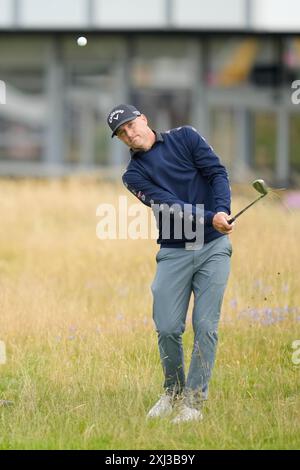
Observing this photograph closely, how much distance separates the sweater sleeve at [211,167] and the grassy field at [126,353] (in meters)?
1.21

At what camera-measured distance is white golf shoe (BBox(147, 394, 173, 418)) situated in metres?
5.95

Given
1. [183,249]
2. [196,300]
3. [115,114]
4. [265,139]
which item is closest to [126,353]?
[196,300]

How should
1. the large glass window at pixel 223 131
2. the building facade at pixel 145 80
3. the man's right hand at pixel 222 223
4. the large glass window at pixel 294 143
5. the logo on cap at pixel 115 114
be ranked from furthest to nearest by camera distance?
the large glass window at pixel 294 143 < the large glass window at pixel 223 131 < the building facade at pixel 145 80 < the logo on cap at pixel 115 114 < the man's right hand at pixel 222 223

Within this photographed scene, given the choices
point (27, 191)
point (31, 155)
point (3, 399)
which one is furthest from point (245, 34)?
point (3, 399)

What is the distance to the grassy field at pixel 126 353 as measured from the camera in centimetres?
578

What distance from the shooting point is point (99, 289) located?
382 inches

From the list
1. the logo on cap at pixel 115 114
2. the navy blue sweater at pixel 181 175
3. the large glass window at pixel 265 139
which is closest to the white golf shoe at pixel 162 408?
the navy blue sweater at pixel 181 175

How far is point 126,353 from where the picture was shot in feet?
23.6

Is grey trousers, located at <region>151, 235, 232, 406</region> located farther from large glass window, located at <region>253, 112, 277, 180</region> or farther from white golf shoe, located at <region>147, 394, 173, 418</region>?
large glass window, located at <region>253, 112, 277, 180</region>

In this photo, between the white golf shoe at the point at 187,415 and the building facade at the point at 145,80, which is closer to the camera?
the white golf shoe at the point at 187,415

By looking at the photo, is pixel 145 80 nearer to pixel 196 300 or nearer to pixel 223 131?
pixel 223 131

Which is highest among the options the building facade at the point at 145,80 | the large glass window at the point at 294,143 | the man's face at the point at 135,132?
the building facade at the point at 145,80

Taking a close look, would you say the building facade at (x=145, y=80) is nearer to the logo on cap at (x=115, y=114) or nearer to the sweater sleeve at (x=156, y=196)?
the sweater sleeve at (x=156, y=196)

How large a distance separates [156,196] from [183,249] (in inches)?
13.1
